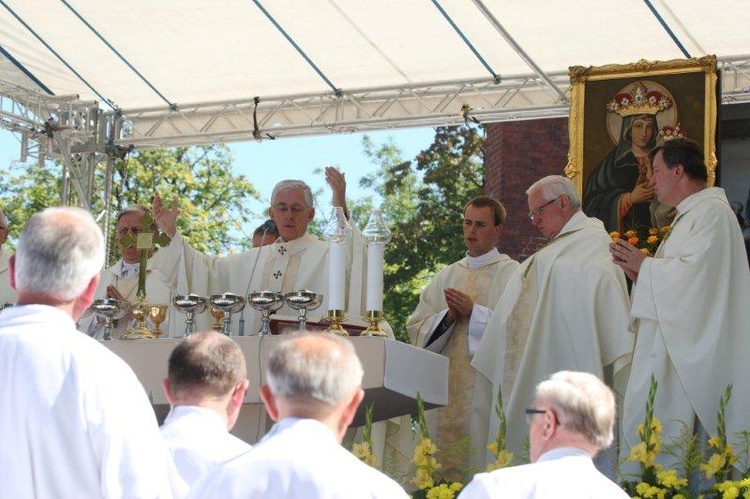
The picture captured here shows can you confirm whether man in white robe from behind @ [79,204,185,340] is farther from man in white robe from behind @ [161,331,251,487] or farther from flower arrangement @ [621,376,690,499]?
man in white robe from behind @ [161,331,251,487]

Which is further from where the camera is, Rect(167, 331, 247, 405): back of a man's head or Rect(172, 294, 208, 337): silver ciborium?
Rect(172, 294, 208, 337): silver ciborium

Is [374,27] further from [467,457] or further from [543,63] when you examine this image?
[467,457]

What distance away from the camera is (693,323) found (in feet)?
23.2

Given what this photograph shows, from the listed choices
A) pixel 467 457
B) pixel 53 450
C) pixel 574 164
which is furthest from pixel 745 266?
pixel 53 450

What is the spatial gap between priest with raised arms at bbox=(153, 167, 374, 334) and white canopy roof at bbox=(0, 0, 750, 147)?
1.92m

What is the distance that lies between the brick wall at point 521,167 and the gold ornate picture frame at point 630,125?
10.2 meters

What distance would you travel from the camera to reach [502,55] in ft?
33.9

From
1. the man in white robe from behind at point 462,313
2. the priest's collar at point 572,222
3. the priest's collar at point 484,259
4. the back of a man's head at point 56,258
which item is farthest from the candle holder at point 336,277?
the back of a man's head at point 56,258

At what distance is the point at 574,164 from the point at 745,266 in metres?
3.94

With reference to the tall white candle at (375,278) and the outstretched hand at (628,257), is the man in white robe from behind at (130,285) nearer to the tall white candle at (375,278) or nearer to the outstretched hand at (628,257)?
the tall white candle at (375,278)

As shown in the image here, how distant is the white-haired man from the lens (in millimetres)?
3607

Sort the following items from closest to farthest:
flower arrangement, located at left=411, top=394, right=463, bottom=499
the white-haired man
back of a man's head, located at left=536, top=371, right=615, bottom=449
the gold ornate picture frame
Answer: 1. the white-haired man
2. back of a man's head, located at left=536, top=371, right=615, bottom=449
3. flower arrangement, located at left=411, top=394, right=463, bottom=499
4. the gold ornate picture frame

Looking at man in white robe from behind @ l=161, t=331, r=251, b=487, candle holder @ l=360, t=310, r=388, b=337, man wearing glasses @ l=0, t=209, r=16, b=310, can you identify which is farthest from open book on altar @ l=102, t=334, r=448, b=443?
man wearing glasses @ l=0, t=209, r=16, b=310

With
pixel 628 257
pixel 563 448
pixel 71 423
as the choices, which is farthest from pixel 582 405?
pixel 628 257
